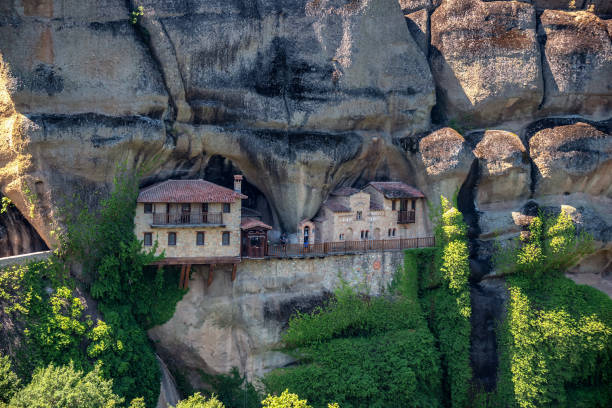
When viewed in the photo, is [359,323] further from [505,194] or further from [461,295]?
[505,194]

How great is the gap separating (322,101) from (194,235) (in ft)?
35.0

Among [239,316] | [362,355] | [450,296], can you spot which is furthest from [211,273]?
[450,296]

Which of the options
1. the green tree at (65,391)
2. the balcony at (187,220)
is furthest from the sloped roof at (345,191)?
the green tree at (65,391)

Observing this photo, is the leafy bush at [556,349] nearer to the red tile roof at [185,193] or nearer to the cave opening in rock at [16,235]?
the red tile roof at [185,193]

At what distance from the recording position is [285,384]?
30.3 m

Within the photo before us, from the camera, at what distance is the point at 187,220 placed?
29766mm

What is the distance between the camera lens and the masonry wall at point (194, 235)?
2942 centimetres

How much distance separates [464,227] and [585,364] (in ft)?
32.0

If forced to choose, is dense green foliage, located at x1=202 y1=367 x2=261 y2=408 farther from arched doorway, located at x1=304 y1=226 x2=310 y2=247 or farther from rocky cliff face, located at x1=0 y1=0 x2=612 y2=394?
rocky cliff face, located at x1=0 y1=0 x2=612 y2=394

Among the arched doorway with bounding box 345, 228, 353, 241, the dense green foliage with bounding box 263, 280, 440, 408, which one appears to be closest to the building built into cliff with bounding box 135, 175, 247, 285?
the dense green foliage with bounding box 263, 280, 440, 408

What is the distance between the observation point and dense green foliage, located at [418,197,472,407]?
3288 centimetres

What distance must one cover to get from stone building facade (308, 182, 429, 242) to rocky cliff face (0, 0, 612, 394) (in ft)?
3.54

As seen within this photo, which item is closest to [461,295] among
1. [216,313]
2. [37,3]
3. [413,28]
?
[216,313]

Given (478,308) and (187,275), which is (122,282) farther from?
(478,308)
